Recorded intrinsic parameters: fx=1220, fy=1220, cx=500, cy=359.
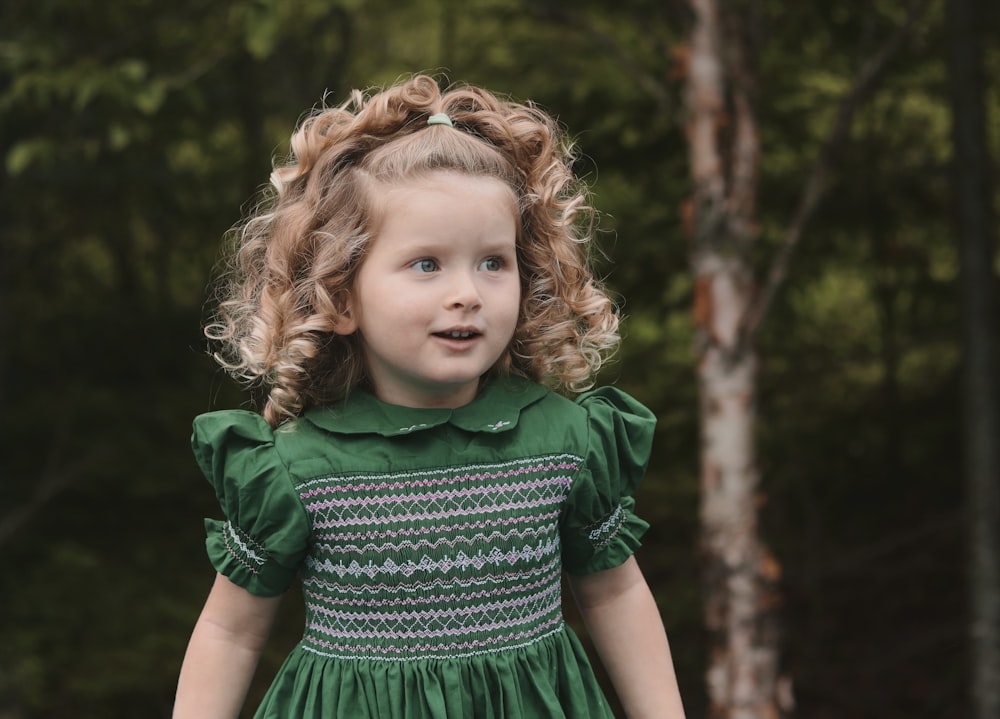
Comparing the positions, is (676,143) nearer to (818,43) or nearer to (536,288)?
(818,43)

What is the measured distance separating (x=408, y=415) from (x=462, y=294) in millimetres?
223

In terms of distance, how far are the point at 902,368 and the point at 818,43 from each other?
9.97 feet

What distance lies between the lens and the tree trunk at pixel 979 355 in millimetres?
4414

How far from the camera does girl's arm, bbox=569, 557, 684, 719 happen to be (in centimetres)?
191

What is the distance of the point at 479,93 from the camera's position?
195 cm

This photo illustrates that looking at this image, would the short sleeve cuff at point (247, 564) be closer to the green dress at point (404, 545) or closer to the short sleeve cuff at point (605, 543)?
the green dress at point (404, 545)

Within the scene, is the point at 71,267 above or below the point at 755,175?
below

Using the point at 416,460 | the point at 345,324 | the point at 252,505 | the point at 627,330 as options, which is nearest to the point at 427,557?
the point at 416,460

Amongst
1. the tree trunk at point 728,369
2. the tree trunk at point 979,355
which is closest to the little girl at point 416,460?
the tree trunk at point 728,369

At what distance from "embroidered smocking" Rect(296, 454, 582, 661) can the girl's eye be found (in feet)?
0.97

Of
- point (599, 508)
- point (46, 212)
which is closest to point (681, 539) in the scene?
point (46, 212)

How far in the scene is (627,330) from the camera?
4.79 m

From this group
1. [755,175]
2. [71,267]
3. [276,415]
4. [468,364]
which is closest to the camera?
[468,364]

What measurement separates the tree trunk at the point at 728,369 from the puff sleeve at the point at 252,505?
6.68ft
